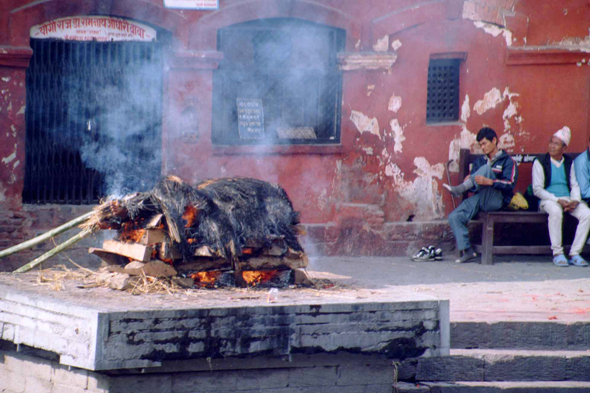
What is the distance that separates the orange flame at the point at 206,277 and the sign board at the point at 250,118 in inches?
203

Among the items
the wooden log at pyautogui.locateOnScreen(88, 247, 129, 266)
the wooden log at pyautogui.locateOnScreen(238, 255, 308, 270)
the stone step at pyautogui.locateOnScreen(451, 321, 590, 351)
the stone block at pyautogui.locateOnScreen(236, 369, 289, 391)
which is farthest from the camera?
the stone step at pyautogui.locateOnScreen(451, 321, 590, 351)

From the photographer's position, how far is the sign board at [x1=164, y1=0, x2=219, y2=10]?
32.7 ft

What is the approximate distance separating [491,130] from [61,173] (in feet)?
18.6

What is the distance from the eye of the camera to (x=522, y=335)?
652cm

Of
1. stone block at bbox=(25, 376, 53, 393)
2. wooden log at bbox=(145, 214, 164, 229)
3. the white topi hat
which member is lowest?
stone block at bbox=(25, 376, 53, 393)

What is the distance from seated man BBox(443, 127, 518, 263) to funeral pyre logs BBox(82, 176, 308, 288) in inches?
193

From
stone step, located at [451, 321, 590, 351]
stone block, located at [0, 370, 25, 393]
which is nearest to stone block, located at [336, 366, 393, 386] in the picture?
stone step, located at [451, 321, 590, 351]

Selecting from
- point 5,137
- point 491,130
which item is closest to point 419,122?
point 491,130

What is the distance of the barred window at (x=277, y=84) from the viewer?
1045 centimetres

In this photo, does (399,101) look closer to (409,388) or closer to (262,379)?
(409,388)

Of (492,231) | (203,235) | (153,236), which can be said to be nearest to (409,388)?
(203,235)

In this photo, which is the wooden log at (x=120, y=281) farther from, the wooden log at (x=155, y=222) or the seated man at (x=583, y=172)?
the seated man at (x=583, y=172)

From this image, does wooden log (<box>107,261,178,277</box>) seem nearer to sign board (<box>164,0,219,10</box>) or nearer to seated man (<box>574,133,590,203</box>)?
sign board (<box>164,0,219,10</box>)

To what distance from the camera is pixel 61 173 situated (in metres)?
10.0
